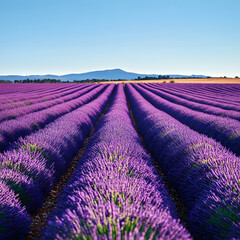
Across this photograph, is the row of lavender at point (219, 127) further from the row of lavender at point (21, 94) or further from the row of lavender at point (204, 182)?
the row of lavender at point (21, 94)

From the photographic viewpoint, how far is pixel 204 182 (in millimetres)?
2660

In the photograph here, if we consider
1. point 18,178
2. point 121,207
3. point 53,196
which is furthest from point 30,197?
point 121,207

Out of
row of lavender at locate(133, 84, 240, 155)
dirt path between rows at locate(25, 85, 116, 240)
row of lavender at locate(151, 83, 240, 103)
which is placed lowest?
row of lavender at locate(151, 83, 240, 103)

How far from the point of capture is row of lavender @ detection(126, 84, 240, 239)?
1.94 metres

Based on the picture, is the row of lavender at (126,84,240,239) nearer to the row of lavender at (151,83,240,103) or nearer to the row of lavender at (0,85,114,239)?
the row of lavender at (0,85,114,239)

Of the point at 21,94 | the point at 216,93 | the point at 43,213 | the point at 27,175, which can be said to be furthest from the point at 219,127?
the point at 216,93

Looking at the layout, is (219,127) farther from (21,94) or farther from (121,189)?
(21,94)

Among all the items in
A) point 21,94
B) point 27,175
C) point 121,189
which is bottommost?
point 21,94

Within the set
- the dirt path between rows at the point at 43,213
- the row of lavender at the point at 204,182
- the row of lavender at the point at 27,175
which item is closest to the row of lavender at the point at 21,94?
the row of lavender at the point at 27,175

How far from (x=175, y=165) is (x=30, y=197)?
7.54ft

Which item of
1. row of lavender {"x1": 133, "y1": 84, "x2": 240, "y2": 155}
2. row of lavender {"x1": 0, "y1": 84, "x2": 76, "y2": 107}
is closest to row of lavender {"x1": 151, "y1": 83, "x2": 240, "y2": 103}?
row of lavender {"x1": 133, "y1": 84, "x2": 240, "y2": 155}

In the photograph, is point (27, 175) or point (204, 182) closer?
point (204, 182)

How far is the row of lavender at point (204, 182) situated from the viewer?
1.94 metres

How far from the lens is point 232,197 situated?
203 cm
